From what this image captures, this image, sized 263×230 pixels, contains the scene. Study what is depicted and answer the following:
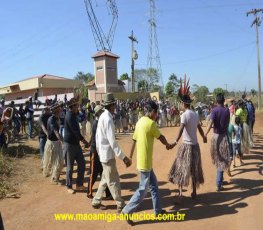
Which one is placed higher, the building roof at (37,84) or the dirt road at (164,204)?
the building roof at (37,84)

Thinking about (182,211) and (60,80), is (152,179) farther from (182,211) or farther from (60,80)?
(60,80)

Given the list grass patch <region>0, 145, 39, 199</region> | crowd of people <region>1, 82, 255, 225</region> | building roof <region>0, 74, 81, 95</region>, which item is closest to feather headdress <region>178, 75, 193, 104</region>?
crowd of people <region>1, 82, 255, 225</region>

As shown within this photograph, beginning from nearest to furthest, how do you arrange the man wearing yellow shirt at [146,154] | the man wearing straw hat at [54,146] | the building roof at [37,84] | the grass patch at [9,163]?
the man wearing yellow shirt at [146,154] → the grass patch at [9,163] → the man wearing straw hat at [54,146] → the building roof at [37,84]

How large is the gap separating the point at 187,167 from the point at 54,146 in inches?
135

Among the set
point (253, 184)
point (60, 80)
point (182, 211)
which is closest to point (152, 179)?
point (182, 211)

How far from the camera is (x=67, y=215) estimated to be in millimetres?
6148

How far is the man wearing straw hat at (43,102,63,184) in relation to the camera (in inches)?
315

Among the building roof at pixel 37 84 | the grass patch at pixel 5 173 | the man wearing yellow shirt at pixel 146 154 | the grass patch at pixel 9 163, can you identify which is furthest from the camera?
the building roof at pixel 37 84

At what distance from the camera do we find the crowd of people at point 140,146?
566 cm

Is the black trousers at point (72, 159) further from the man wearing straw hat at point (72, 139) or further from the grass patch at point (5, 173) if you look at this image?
the grass patch at point (5, 173)

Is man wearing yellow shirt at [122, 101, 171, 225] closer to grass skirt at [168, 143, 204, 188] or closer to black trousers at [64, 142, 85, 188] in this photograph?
grass skirt at [168, 143, 204, 188]

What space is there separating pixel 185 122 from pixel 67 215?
109 inches

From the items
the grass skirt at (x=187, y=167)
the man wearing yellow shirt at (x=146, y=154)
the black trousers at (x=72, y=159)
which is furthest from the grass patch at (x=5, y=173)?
the grass skirt at (x=187, y=167)

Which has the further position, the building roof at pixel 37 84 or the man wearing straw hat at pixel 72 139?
the building roof at pixel 37 84
